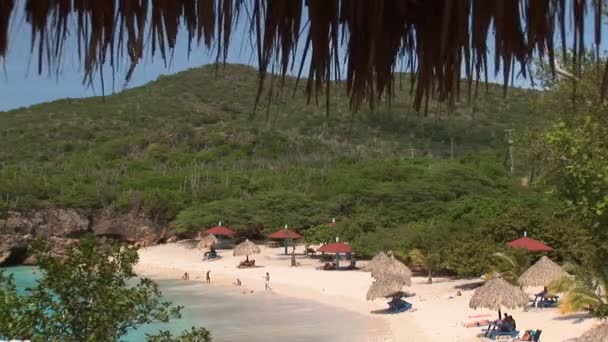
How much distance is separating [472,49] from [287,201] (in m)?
32.3

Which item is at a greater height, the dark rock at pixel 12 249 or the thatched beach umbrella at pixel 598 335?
the thatched beach umbrella at pixel 598 335

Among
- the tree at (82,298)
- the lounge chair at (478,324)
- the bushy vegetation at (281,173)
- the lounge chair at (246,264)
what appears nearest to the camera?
the tree at (82,298)

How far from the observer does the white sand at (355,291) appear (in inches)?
564

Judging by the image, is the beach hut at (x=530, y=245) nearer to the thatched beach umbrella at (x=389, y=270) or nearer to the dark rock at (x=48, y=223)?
the thatched beach umbrella at (x=389, y=270)

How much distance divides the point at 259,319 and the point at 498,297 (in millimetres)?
7203

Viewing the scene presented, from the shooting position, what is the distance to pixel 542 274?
51.6 ft

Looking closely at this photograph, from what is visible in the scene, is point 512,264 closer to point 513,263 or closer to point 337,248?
point 513,263

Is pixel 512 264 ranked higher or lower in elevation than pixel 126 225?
higher

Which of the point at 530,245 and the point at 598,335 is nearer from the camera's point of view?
the point at 598,335

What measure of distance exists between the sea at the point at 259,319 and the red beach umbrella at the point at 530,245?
4.72m

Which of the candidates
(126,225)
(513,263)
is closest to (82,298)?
(513,263)

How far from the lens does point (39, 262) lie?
22.8ft

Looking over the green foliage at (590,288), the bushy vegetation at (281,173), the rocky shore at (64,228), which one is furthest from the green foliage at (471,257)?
the rocky shore at (64,228)

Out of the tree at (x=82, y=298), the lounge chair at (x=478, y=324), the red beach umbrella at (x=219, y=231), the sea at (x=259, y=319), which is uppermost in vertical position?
the tree at (x=82, y=298)
